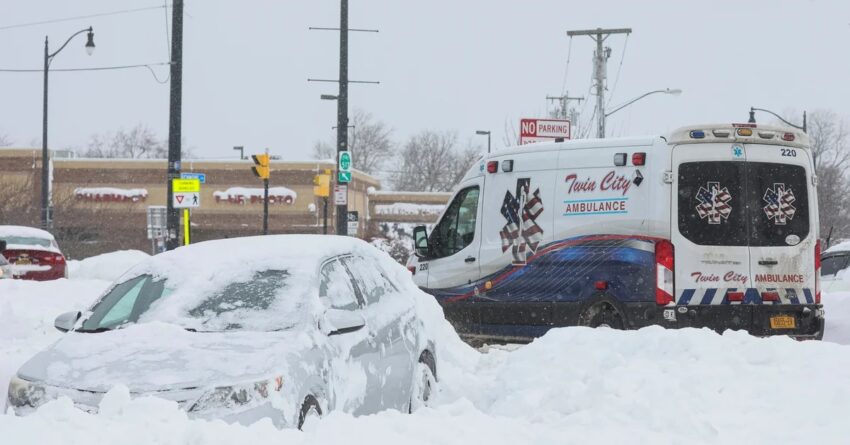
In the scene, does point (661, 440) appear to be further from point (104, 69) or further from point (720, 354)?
point (104, 69)

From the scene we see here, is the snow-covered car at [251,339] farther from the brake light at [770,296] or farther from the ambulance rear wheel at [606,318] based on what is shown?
the brake light at [770,296]

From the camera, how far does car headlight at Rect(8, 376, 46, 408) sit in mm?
6234

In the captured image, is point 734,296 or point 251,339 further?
point 734,296

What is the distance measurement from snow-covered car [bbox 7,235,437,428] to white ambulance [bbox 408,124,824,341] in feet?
12.4

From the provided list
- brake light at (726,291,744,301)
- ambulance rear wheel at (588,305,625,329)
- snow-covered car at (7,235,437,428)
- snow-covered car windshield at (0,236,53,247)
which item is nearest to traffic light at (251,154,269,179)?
snow-covered car windshield at (0,236,53,247)

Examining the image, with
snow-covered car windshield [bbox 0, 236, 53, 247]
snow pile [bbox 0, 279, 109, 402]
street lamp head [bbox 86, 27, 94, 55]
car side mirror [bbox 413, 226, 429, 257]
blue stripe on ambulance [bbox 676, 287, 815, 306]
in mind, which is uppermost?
street lamp head [bbox 86, 27, 94, 55]

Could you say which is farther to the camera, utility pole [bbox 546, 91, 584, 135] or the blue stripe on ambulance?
utility pole [bbox 546, 91, 584, 135]

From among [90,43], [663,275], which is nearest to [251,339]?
[663,275]

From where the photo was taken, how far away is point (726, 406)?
7012mm

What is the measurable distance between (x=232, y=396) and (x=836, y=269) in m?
17.1

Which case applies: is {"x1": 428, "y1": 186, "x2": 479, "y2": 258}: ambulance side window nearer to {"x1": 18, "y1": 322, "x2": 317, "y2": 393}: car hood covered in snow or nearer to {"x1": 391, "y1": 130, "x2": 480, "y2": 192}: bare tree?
{"x1": 18, "y1": 322, "x2": 317, "y2": 393}: car hood covered in snow

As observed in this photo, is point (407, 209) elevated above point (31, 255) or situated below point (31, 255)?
above

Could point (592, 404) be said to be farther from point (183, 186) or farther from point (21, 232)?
point (21, 232)

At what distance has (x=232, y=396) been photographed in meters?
5.98
